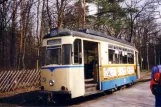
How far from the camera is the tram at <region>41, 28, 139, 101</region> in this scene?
11.1m

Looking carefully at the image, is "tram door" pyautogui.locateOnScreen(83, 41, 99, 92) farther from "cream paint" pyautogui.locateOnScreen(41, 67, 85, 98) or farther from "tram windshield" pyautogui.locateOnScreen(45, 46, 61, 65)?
"tram windshield" pyautogui.locateOnScreen(45, 46, 61, 65)

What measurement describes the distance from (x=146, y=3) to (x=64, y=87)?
27.1 metres

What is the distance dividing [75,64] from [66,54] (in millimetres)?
566

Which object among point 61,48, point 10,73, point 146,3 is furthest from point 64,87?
point 146,3

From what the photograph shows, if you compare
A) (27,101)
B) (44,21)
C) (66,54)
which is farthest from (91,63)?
(44,21)

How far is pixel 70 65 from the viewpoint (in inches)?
438

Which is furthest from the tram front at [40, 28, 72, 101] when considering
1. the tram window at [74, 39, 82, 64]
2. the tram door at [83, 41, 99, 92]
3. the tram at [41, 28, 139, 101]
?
the tram door at [83, 41, 99, 92]

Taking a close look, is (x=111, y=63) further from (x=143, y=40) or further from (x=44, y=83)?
(x=143, y=40)

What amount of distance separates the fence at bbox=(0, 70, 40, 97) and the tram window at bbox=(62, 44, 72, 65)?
17.5 ft

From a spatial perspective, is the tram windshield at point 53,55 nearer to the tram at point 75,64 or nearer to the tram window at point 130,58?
the tram at point 75,64

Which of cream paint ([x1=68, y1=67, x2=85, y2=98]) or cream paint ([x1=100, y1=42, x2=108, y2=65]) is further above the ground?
cream paint ([x1=100, y1=42, x2=108, y2=65])

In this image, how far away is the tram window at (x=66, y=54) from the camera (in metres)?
11.2

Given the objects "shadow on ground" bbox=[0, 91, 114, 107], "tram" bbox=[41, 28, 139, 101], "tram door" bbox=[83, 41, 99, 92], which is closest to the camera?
"tram" bbox=[41, 28, 139, 101]

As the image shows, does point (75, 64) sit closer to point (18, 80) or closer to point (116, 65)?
point (116, 65)
